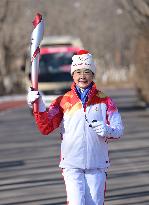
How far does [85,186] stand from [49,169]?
7.87 meters

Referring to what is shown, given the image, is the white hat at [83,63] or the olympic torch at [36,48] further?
the white hat at [83,63]

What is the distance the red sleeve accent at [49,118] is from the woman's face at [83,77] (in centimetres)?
24

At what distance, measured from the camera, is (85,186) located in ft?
22.9

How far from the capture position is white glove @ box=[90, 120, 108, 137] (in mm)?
6809

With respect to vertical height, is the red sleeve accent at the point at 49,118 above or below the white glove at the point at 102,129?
above

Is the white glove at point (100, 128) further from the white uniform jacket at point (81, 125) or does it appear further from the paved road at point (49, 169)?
the paved road at point (49, 169)

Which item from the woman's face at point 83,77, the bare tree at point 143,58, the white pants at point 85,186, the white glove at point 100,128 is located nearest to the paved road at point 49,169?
the white pants at point 85,186

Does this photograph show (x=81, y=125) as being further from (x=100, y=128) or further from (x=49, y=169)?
(x=49, y=169)

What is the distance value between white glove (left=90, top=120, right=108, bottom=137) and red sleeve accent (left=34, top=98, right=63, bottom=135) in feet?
1.14

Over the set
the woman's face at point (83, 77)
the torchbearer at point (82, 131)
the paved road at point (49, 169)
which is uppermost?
the woman's face at point (83, 77)

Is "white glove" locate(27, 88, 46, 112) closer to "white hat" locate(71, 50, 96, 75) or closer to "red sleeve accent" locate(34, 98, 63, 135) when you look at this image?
"red sleeve accent" locate(34, 98, 63, 135)

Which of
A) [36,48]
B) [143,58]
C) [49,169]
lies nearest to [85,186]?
[36,48]

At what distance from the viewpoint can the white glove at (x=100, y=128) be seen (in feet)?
22.3

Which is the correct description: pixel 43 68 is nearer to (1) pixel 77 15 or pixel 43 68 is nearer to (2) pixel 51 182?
(2) pixel 51 182
